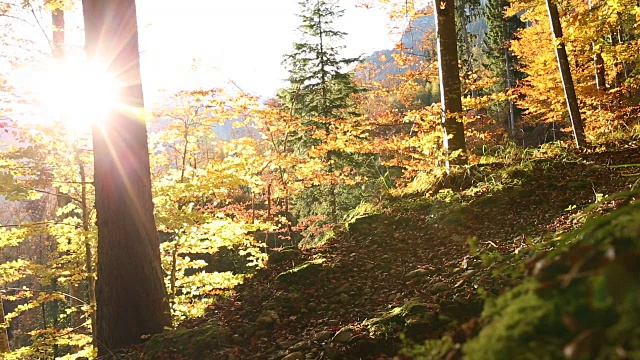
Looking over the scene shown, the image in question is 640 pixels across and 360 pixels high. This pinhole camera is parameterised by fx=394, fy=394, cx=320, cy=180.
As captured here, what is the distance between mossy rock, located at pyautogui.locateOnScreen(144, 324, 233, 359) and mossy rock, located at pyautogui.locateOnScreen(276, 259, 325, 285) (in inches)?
41.1

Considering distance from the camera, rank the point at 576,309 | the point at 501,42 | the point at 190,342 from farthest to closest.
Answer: the point at 501,42 < the point at 190,342 < the point at 576,309

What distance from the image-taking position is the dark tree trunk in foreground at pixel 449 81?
6559 mm

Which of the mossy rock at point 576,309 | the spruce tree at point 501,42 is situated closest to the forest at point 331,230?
the mossy rock at point 576,309

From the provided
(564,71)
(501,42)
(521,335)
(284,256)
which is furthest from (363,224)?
(501,42)

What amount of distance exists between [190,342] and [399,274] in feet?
7.26

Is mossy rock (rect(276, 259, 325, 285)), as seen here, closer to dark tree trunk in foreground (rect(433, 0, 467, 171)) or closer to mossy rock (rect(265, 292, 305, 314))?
mossy rock (rect(265, 292, 305, 314))

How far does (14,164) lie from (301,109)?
1072cm

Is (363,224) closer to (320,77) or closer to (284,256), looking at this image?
(284,256)

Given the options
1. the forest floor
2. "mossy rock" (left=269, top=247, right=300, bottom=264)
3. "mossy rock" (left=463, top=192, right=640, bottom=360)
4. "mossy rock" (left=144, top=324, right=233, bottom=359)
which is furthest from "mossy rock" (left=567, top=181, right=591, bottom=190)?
"mossy rock" (left=463, top=192, right=640, bottom=360)

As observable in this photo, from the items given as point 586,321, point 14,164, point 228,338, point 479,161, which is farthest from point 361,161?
point 586,321

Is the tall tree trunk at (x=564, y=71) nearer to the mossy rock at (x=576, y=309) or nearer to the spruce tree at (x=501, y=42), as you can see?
the mossy rock at (x=576, y=309)

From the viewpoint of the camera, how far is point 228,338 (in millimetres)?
3648

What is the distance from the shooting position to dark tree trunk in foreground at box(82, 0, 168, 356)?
13.7 feet

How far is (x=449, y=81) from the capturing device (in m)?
6.70
